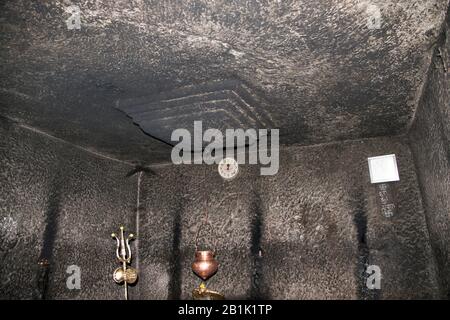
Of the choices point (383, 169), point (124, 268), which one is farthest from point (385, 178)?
point (124, 268)

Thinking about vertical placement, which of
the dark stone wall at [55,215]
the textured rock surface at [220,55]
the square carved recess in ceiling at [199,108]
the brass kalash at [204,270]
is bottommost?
the brass kalash at [204,270]

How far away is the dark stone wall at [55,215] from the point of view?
5.51ft

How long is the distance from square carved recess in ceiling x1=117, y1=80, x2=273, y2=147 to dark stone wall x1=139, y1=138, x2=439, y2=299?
66cm

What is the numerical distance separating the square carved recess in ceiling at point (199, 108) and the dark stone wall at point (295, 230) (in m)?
0.66

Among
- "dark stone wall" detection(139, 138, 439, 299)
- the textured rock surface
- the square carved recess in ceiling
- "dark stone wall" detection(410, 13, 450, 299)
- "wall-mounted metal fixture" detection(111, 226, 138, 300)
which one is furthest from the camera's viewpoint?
"wall-mounted metal fixture" detection(111, 226, 138, 300)

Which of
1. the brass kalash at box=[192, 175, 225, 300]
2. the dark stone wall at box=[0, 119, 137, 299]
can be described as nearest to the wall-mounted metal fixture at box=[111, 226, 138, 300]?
the dark stone wall at box=[0, 119, 137, 299]

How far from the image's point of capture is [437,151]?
1.45 metres

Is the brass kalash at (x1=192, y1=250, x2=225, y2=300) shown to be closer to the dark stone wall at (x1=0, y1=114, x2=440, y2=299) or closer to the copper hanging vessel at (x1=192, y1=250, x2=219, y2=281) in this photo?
the copper hanging vessel at (x1=192, y1=250, x2=219, y2=281)

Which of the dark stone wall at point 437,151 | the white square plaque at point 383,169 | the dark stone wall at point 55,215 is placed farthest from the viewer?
the white square plaque at point 383,169

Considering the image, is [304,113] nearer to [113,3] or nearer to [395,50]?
[395,50]

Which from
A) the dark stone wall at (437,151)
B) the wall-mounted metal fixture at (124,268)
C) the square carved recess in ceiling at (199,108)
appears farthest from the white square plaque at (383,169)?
the wall-mounted metal fixture at (124,268)

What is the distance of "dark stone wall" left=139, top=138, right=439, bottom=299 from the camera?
1853mm

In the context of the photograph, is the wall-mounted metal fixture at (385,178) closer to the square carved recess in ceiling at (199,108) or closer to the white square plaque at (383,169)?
the white square plaque at (383,169)

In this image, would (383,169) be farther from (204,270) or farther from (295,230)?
(204,270)
